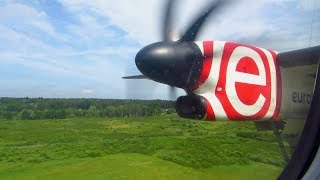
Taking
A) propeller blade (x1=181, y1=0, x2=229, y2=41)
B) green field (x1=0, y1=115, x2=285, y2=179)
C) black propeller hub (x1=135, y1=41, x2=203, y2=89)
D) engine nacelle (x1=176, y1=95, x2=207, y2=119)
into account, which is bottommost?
green field (x1=0, y1=115, x2=285, y2=179)

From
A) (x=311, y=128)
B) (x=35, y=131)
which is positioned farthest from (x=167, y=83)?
(x=35, y=131)

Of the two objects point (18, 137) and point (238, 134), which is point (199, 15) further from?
point (18, 137)

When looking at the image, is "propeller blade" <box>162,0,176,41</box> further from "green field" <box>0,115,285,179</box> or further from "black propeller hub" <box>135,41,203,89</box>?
"green field" <box>0,115,285,179</box>

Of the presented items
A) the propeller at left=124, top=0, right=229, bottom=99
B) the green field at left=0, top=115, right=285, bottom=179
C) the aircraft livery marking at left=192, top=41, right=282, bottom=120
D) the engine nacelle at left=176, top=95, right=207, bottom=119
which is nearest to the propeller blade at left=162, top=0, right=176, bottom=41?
the propeller at left=124, top=0, right=229, bottom=99

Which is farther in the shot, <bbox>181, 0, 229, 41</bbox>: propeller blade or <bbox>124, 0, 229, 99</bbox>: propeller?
<bbox>124, 0, 229, 99</bbox>: propeller

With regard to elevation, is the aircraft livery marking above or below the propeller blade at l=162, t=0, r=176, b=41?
below

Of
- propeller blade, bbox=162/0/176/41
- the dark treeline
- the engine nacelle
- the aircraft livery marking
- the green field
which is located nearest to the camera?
propeller blade, bbox=162/0/176/41

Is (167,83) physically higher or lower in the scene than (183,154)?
higher
